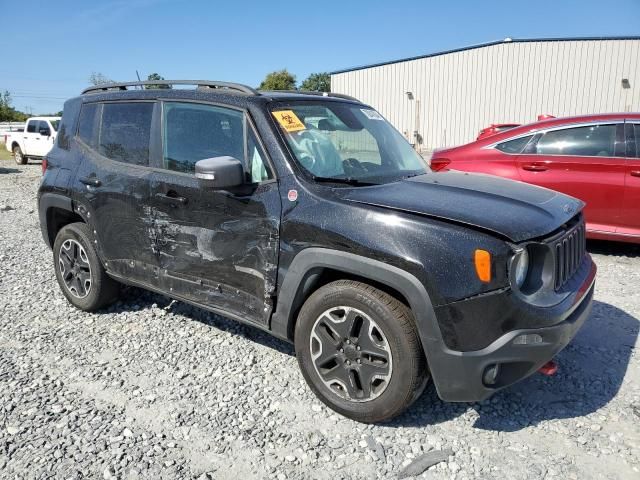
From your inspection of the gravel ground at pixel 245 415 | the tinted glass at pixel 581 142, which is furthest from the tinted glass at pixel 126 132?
the tinted glass at pixel 581 142

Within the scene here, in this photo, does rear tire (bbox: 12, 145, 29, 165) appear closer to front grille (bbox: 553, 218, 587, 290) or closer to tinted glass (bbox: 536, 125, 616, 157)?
tinted glass (bbox: 536, 125, 616, 157)

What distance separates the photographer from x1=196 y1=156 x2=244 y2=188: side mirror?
2.86 m

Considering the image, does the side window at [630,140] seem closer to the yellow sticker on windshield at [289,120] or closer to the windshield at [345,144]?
the windshield at [345,144]

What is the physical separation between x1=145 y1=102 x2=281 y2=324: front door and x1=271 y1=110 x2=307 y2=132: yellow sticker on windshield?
0.19 metres

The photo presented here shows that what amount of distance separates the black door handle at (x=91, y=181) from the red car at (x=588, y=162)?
4334 millimetres

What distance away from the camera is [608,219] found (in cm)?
563

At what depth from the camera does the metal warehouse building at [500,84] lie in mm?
23578

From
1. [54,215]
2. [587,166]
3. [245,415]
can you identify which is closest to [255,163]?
[245,415]

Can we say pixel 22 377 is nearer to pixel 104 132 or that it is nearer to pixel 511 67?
pixel 104 132

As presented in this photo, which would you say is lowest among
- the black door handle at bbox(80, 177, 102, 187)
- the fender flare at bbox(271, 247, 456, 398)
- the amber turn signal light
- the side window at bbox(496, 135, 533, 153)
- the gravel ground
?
the gravel ground

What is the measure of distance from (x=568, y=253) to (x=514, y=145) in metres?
3.67

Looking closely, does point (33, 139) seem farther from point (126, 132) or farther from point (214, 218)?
point (214, 218)

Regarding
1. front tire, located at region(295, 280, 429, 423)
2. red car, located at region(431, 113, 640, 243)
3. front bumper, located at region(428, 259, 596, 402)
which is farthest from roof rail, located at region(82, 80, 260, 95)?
red car, located at region(431, 113, 640, 243)

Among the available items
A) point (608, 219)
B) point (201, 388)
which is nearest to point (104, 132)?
point (201, 388)
